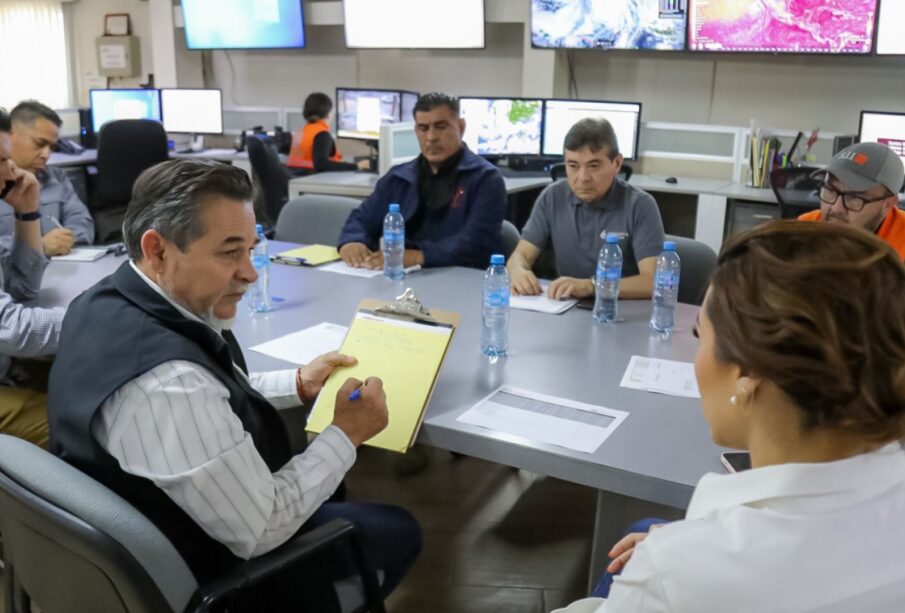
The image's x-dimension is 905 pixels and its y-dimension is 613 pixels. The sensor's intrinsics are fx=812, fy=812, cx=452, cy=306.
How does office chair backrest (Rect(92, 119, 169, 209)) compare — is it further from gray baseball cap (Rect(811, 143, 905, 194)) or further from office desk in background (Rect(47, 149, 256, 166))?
gray baseball cap (Rect(811, 143, 905, 194))

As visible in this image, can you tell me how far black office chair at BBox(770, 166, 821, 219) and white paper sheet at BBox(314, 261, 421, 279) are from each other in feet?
7.10

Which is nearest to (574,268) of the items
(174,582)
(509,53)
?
(174,582)

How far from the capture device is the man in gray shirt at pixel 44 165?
137 inches

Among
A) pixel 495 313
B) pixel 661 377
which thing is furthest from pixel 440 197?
pixel 661 377

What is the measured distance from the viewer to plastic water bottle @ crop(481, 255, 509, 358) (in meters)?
1.96

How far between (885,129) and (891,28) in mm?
536

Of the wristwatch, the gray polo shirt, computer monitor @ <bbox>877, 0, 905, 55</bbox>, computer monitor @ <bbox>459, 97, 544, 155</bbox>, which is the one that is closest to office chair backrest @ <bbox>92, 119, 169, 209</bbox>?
computer monitor @ <bbox>459, 97, 544, 155</bbox>

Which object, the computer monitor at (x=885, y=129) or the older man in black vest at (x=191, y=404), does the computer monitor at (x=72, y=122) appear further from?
the older man in black vest at (x=191, y=404)

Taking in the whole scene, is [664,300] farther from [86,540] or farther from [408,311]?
[86,540]

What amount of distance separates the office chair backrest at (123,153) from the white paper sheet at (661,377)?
14.2ft

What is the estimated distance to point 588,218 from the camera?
287 centimetres

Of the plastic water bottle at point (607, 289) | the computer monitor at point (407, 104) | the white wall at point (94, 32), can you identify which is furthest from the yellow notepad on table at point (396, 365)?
the white wall at point (94, 32)

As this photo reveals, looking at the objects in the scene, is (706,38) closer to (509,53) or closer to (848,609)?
(509,53)

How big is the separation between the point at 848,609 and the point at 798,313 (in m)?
0.28
